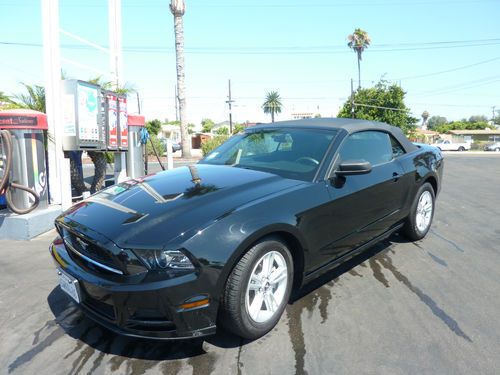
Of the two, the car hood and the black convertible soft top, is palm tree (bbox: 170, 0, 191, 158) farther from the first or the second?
the car hood

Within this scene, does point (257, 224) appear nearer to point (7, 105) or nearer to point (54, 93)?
point (54, 93)

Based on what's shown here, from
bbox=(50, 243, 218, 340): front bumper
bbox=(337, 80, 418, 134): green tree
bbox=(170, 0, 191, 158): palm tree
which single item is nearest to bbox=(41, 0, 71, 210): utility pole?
bbox=(50, 243, 218, 340): front bumper

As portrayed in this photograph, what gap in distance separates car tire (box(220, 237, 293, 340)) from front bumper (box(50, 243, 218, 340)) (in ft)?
0.46

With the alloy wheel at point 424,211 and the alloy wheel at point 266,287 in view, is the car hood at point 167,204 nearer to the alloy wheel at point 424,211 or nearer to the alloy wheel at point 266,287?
the alloy wheel at point 266,287

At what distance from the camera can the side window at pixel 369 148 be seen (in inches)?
145

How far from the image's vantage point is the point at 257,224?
2539 millimetres

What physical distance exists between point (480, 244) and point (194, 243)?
13.3 feet

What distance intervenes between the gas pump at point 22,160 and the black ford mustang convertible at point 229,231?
2.40 m

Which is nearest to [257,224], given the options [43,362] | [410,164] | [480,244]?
[43,362]

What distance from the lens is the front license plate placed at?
2514 mm

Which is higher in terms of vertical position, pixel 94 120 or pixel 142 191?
pixel 94 120

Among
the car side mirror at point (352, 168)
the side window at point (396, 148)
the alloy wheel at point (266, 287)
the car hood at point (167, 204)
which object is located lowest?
the alloy wheel at point (266, 287)

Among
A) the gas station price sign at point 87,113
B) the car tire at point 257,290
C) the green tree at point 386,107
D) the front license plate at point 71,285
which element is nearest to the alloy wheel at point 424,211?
the car tire at point 257,290

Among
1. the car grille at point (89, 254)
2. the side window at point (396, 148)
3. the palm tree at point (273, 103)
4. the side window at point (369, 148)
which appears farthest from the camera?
the palm tree at point (273, 103)
